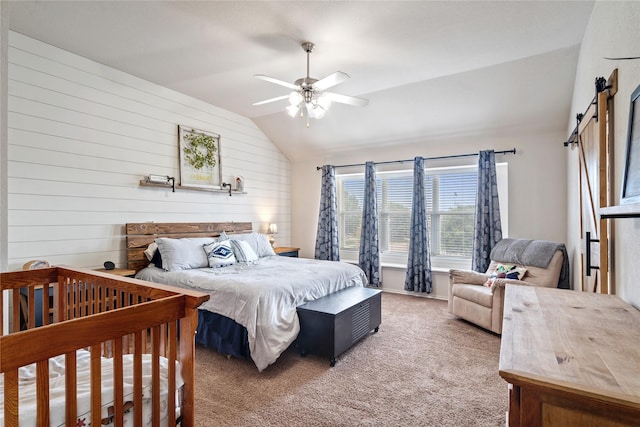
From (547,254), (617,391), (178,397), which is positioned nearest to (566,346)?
(617,391)

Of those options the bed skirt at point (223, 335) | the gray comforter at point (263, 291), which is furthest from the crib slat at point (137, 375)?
the bed skirt at point (223, 335)

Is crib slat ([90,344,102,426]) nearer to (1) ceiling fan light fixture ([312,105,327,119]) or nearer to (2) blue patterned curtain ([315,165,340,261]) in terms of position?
(1) ceiling fan light fixture ([312,105,327,119])

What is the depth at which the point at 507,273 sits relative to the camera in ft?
11.8

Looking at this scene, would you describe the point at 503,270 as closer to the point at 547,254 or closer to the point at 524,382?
the point at 547,254

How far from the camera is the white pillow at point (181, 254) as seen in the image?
348 centimetres

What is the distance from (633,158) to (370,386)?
202cm

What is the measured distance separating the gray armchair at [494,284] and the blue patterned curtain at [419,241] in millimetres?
935

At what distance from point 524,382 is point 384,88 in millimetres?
3880

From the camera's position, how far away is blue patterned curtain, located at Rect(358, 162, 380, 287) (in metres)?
5.23

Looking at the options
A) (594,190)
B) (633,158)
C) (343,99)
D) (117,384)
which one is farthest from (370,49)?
(117,384)

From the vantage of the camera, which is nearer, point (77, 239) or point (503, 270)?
point (77, 239)

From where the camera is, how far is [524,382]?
0.80 meters

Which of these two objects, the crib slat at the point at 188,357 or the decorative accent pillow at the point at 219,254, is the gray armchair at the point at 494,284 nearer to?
the decorative accent pillow at the point at 219,254

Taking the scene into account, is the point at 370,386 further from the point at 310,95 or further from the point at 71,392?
the point at 310,95
